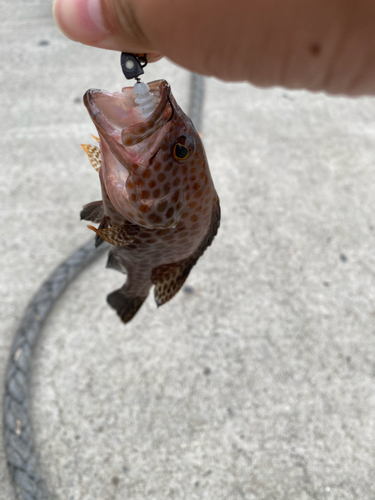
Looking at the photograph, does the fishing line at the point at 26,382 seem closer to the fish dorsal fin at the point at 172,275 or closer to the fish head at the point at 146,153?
the fish dorsal fin at the point at 172,275

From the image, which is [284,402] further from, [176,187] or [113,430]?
[176,187]

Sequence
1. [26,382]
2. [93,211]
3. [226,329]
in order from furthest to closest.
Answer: [226,329]
[26,382]
[93,211]

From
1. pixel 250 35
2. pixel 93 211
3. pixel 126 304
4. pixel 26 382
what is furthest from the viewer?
pixel 26 382

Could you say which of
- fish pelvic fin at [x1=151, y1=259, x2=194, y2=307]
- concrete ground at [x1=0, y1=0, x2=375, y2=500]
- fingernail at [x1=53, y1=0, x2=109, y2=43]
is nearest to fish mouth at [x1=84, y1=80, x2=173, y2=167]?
fingernail at [x1=53, y1=0, x2=109, y2=43]

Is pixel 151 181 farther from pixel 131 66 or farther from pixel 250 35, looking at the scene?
pixel 250 35

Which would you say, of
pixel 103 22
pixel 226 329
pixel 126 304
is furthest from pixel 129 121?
pixel 226 329

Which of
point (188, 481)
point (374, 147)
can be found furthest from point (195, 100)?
point (188, 481)
